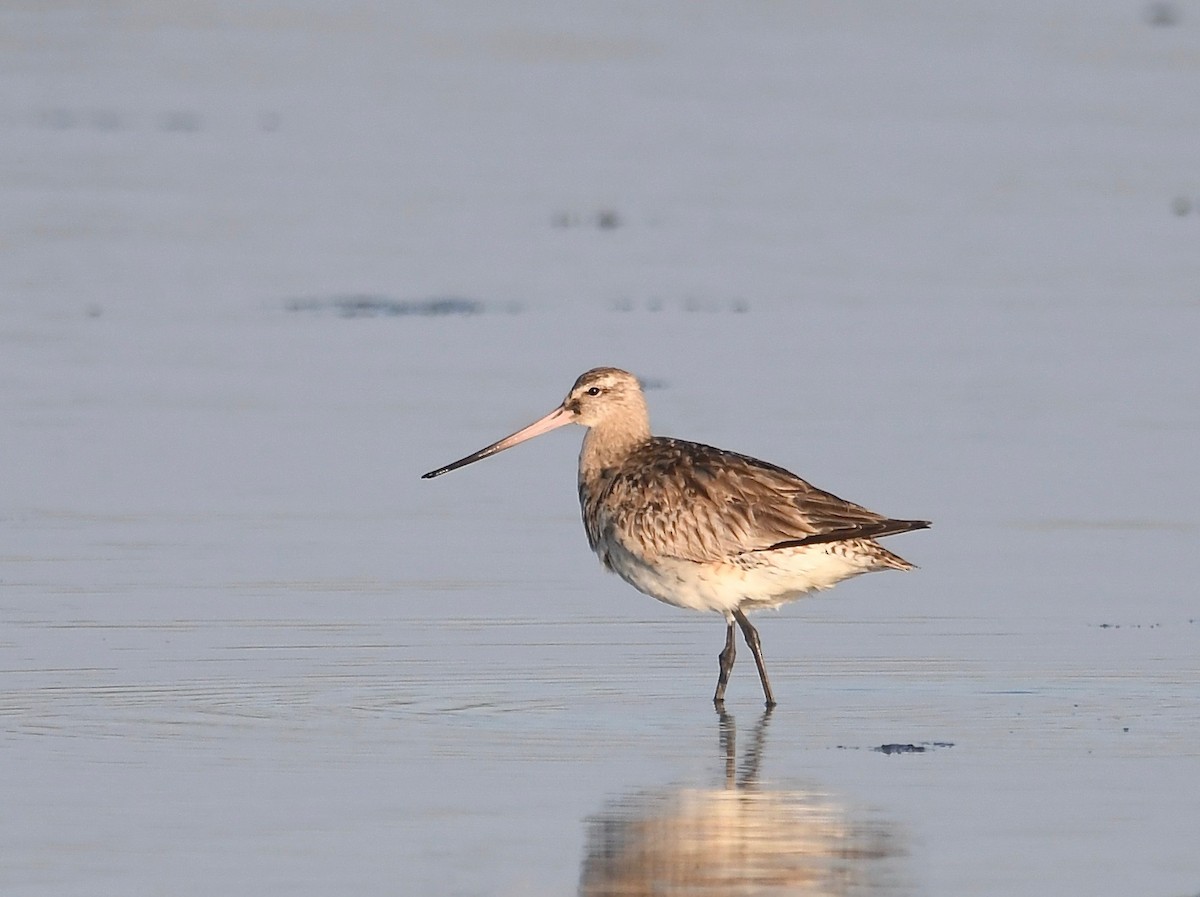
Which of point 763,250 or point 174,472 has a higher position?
point 763,250

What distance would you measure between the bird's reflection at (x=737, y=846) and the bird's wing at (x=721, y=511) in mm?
1631

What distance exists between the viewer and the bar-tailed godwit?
859 centimetres

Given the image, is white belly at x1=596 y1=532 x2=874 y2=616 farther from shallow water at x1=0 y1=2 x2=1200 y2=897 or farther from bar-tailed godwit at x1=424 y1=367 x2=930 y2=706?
shallow water at x1=0 y1=2 x2=1200 y2=897

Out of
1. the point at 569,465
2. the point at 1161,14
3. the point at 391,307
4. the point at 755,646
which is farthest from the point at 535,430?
the point at 1161,14

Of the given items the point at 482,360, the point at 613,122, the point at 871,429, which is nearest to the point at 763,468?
the point at 871,429

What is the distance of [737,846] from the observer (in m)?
6.31

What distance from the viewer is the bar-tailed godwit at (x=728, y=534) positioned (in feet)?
28.2

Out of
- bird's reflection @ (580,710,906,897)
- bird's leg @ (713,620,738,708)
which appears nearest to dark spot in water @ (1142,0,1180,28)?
bird's leg @ (713,620,738,708)

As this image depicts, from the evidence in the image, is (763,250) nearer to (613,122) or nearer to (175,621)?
(613,122)

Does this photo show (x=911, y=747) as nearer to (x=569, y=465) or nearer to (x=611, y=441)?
(x=611, y=441)

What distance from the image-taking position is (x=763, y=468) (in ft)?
29.3

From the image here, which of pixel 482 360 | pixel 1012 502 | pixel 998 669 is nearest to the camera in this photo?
pixel 998 669

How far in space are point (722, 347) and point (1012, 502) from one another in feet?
10.2

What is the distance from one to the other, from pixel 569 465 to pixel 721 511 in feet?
10.6
